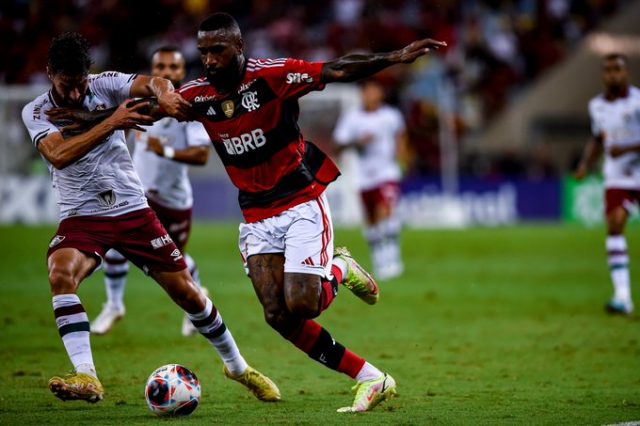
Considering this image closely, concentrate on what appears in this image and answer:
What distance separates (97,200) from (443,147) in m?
20.9

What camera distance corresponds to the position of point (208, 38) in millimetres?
6910

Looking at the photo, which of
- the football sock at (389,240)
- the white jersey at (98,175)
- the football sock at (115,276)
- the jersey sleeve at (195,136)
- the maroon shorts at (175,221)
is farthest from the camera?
the football sock at (389,240)

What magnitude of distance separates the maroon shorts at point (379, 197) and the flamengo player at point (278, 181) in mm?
10136

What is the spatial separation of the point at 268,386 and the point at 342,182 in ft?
66.4

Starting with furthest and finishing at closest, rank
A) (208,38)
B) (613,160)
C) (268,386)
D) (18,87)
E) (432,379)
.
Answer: (18,87)
(613,160)
(432,379)
(268,386)
(208,38)

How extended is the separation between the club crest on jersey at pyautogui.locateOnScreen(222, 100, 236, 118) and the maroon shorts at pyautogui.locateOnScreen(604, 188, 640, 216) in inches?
277

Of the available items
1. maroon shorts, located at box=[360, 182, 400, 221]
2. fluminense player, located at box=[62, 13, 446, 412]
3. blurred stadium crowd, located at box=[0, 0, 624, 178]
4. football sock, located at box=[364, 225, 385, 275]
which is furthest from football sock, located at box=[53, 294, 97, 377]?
blurred stadium crowd, located at box=[0, 0, 624, 178]

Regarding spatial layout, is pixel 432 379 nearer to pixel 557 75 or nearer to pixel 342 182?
pixel 342 182

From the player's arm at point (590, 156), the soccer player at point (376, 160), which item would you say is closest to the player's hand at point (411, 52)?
the player's arm at point (590, 156)

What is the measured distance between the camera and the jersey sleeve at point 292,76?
22.7 ft

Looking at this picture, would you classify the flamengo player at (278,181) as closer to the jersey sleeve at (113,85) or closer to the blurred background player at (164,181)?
the jersey sleeve at (113,85)

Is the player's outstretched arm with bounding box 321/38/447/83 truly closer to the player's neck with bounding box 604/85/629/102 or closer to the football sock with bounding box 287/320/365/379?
the football sock with bounding box 287/320/365/379

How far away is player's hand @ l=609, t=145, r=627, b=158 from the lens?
41.0ft

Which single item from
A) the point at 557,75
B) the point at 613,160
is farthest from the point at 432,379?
the point at 557,75
